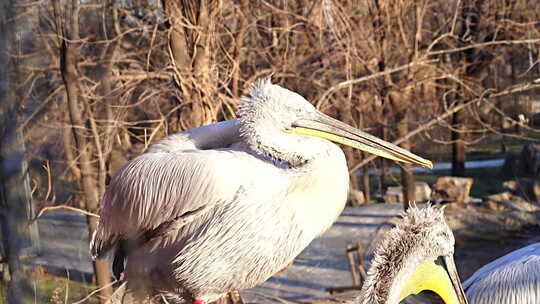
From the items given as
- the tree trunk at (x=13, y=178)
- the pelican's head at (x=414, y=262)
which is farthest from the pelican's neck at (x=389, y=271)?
the tree trunk at (x=13, y=178)

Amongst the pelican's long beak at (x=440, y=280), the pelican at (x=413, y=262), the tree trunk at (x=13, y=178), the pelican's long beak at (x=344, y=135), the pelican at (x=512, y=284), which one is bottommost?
the pelican at (x=512, y=284)

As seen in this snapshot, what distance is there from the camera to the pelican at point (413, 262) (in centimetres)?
124

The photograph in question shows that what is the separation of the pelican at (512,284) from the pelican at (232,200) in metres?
0.77

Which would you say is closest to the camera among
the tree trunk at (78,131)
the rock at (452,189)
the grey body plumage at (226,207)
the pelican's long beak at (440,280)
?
the pelican's long beak at (440,280)

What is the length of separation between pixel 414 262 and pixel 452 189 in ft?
19.7

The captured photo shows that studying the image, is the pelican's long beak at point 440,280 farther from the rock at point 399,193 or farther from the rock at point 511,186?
the rock at point 511,186

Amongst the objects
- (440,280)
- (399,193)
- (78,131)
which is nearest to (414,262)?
(440,280)

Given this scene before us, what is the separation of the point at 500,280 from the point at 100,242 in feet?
4.75

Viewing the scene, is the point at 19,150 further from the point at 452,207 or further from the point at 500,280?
the point at 452,207

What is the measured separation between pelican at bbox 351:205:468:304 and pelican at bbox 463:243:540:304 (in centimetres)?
75

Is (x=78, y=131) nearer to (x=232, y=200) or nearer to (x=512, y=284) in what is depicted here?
(x=232, y=200)

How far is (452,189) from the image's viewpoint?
6996 millimetres

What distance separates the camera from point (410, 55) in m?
3.91

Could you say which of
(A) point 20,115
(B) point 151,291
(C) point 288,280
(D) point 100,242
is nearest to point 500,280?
(B) point 151,291
